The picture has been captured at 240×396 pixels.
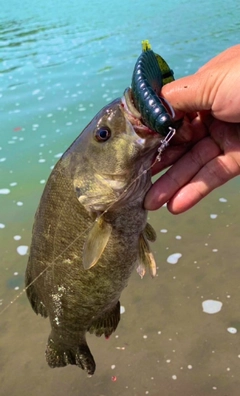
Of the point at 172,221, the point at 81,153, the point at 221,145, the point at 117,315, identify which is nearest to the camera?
the point at 81,153

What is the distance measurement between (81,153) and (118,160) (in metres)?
0.26

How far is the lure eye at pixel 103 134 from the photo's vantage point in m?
2.17

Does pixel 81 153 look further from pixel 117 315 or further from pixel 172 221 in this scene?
pixel 172 221

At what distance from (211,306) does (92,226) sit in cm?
210

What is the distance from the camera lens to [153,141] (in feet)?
6.77

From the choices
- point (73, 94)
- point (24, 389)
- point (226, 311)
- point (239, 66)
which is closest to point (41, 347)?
point (24, 389)

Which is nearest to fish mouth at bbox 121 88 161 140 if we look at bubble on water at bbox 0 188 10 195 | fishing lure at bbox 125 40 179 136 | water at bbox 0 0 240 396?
fishing lure at bbox 125 40 179 136

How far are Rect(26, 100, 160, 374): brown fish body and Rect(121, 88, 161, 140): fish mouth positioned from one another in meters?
0.02

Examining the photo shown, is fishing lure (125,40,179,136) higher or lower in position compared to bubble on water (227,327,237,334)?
higher

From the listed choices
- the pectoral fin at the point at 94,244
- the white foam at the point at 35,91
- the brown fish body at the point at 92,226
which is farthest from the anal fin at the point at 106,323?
the white foam at the point at 35,91

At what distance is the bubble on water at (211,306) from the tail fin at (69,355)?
1455 mm

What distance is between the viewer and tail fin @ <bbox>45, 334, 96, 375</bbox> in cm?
279

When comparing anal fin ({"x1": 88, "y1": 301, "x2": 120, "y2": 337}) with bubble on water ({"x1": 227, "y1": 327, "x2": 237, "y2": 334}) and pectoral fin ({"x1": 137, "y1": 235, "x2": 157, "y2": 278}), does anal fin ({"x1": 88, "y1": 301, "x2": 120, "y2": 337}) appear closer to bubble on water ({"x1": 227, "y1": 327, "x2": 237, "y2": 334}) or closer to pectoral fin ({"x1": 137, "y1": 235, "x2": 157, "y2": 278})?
pectoral fin ({"x1": 137, "y1": 235, "x2": 157, "y2": 278})

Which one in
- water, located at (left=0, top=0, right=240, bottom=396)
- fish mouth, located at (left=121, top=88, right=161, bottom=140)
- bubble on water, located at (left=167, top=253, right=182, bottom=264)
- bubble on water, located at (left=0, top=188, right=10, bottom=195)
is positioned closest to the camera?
fish mouth, located at (left=121, top=88, right=161, bottom=140)
